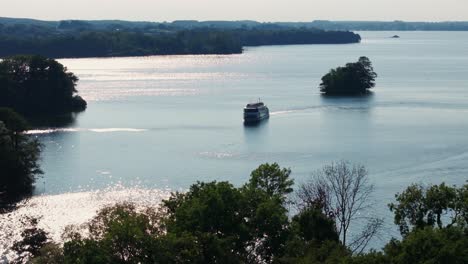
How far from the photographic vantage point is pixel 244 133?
58.8 meters

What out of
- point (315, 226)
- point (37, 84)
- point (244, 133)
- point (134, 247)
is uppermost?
point (134, 247)

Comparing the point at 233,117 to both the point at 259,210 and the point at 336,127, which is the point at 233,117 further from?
the point at 259,210

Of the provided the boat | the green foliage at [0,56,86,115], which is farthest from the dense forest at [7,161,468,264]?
the green foliage at [0,56,86,115]

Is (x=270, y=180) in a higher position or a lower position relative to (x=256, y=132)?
higher

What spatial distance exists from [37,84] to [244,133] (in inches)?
784

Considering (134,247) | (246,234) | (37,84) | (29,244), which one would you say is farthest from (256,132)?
→ (134,247)

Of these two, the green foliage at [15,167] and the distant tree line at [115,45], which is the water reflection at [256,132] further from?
the distant tree line at [115,45]

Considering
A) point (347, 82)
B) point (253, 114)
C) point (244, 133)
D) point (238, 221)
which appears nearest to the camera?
point (238, 221)

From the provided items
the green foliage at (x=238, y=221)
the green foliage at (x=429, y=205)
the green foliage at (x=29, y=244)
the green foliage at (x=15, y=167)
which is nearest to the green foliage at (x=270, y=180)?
the green foliage at (x=238, y=221)

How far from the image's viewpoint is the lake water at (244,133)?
43.1 m

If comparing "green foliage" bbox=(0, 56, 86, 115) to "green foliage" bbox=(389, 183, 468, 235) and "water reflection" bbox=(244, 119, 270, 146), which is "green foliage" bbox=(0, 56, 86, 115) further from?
"green foliage" bbox=(389, 183, 468, 235)

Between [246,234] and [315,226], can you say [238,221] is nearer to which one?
[246,234]

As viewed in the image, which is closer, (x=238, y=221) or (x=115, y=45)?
(x=238, y=221)

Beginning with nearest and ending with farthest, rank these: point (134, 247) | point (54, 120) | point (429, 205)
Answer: point (134, 247), point (429, 205), point (54, 120)
